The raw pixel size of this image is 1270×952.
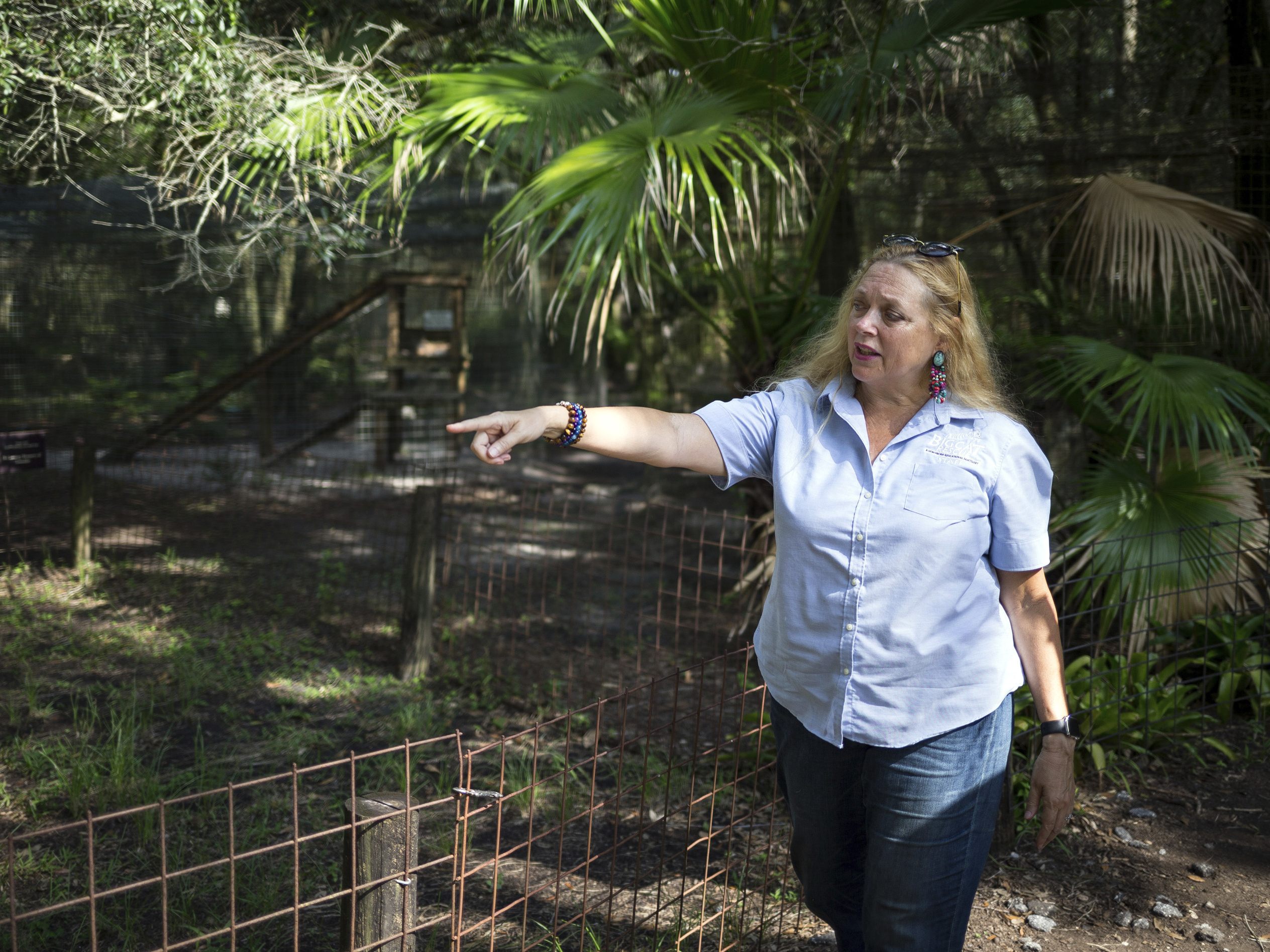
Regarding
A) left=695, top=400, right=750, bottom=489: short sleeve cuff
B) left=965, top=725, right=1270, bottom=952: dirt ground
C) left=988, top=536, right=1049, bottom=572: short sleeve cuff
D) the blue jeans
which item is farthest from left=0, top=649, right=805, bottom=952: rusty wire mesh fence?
left=988, top=536, right=1049, bottom=572: short sleeve cuff

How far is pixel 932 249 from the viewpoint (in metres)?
1.80

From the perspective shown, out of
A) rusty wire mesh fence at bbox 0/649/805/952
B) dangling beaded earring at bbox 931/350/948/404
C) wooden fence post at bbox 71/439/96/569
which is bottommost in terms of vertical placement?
rusty wire mesh fence at bbox 0/649/805/952

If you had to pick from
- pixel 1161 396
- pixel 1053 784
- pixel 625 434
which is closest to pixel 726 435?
pixel 625 434

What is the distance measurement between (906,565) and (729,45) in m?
2.80

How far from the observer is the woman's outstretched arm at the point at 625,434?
1647 mm

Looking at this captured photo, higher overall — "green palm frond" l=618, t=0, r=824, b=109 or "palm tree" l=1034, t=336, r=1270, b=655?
"green palm frond" l=618, t=0, r=824, b=109

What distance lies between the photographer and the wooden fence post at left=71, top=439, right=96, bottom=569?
5746mm

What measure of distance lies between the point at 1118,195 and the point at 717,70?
1740mm

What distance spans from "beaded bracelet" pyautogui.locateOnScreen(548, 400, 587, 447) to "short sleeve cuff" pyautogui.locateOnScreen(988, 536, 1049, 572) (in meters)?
0.73

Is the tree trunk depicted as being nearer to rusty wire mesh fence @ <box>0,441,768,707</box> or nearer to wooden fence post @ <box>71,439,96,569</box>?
rusty wire mesh fence @ <box>0,441,768,707</box>

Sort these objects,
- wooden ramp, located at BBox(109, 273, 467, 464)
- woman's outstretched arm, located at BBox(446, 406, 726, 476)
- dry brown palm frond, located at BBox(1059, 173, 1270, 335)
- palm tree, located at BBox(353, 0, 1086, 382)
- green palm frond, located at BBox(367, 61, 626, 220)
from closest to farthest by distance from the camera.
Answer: woman's outstretched arm, located at BBox(446, 406, 726, 476) < palm tree, located at BBox(353, 0, 1086, 382) < dry brown palm frond, located at BBox(1059, 173, 1270, 335) < green palm frond, located at BBox(367, 61, 626, 220) < wooden ramp, located at BBox(109, 273, 467, 464)

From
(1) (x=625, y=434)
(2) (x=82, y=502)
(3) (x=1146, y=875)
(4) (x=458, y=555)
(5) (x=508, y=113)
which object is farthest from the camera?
(4) (x=458, y=555)

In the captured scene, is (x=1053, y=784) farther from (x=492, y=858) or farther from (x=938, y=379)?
(x=492, y=858)

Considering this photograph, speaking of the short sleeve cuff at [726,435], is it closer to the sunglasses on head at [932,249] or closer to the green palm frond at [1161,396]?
the sunglasses on head at [932,249]
